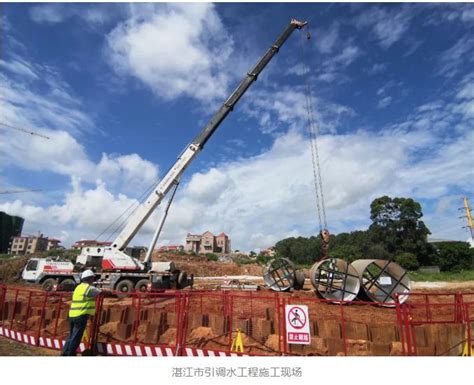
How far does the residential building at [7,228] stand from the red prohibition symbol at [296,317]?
12066 cm

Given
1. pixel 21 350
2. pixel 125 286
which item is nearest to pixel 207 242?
pixel 125 286

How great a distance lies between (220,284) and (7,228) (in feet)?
356

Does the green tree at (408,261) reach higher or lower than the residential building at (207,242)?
lower

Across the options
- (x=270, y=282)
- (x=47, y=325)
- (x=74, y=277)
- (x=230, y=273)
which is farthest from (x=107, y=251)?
(x=230, y=273)

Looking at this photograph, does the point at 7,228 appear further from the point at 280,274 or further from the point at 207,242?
the point at 280,274

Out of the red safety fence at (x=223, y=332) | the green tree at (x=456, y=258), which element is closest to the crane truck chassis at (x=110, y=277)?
the red safety fence at (x=223, y=332)

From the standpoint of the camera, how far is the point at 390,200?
5438cm

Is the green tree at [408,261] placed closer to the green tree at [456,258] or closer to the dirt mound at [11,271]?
the green tree at [456,258]

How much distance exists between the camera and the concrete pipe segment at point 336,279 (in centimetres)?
1423

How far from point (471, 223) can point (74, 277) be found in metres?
90.7

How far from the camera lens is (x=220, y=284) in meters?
27.6

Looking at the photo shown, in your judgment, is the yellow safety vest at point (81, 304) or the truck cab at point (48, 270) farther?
the truck cab at point (48, 270)

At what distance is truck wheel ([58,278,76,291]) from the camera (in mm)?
17766
